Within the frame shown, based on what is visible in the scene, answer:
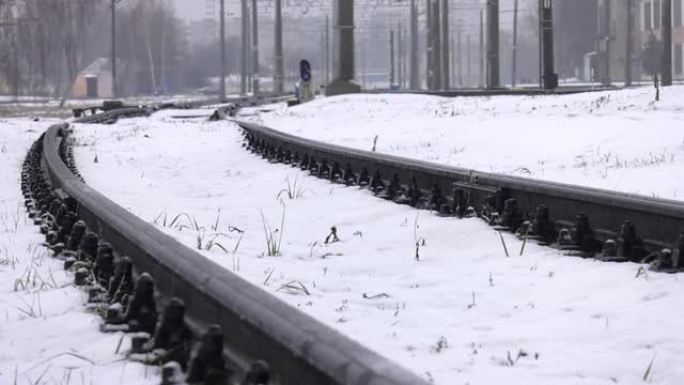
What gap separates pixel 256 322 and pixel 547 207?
424 cm

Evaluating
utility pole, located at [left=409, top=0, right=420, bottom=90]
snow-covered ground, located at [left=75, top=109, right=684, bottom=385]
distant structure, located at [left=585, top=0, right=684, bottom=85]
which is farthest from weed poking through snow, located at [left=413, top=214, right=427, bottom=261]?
distant structure, located at [left=585, top=0, right=684, bottom=85]

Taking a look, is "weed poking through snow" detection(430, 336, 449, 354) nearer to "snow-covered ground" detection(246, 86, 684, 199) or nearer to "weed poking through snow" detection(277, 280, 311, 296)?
"weed poking through snow" detection(277, 280, 311, 296)

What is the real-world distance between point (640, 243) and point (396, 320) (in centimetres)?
193

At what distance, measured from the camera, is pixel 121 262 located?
4.69m

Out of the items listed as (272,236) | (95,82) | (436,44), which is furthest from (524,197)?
(95,82)

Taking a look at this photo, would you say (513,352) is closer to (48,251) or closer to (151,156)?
(48,251)

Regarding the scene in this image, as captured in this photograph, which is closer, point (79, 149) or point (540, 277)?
point (540, 277)

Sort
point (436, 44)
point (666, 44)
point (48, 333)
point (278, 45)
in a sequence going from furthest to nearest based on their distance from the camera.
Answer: point (278, 45), point (436, 44), point (666, 44), point (48, 333)

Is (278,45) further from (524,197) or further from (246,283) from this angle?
(246,283)

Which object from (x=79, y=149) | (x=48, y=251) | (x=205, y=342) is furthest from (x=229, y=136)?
(x=205, y=342)

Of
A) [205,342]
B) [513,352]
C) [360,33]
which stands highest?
[360,33]

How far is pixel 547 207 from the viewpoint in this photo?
7168mm

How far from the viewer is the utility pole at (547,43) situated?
31109 millimetres

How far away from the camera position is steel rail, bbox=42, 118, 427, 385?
106 inches
